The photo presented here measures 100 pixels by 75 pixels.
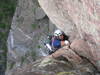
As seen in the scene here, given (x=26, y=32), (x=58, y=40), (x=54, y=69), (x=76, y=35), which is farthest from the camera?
(x=26, y=32)

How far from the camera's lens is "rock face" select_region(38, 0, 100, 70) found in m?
8.09

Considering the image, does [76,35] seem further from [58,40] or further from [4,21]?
[4,21]

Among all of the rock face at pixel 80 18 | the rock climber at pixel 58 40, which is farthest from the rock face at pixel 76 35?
the rock climber at pixel 58 40

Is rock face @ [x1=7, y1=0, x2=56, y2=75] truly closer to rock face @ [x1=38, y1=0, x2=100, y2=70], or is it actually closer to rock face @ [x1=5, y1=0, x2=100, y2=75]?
rock face @ [x1=38, y1=0, x2=100, y2=70]

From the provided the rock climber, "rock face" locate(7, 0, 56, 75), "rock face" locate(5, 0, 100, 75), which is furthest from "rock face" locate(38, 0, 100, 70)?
"rock face" locate(7, 0, 56, 75)

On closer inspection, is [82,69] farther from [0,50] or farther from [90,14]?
[0,50]

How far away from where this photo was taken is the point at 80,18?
29.9 ft

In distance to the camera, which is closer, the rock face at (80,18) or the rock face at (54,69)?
the rock face at (80,18)

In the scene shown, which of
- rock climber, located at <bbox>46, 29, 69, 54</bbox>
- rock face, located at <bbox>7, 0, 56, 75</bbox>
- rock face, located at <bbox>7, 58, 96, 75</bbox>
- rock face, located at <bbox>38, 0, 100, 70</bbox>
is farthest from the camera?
rock face, located at <bbox>7, 0, 56, 75</bbox>

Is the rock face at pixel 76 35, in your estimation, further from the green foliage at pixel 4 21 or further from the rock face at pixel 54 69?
the green foliage at pixel 4 21

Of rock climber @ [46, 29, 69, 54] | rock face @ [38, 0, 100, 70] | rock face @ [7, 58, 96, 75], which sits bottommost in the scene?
rock face @ [7, 58, 96, 75]

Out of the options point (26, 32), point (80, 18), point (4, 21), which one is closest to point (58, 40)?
point (80, 18)

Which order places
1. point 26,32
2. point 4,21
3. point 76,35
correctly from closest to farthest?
point 76,35 → point 26,32 → point 4,21

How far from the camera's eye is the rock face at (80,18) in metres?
8.09
